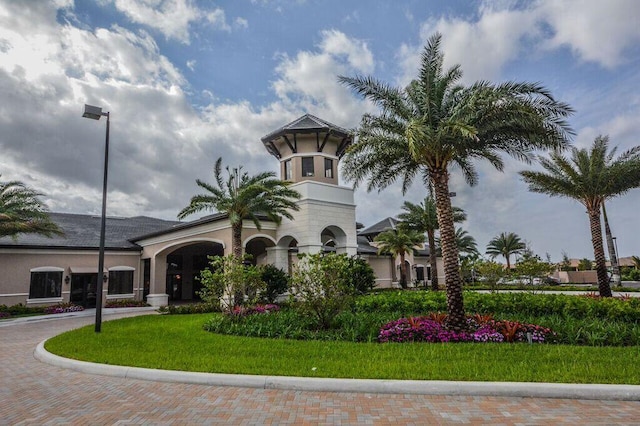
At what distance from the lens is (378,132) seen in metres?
14.5

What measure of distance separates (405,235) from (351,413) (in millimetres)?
30415

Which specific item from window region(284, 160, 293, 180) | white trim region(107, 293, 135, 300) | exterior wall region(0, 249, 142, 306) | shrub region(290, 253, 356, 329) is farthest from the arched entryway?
shrub region(290, 253, 356, 329)

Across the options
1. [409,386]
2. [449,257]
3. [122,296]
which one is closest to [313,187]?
[449,257]

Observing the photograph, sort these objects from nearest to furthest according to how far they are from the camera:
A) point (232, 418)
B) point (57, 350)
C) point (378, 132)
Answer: point (232, 418), point (57, 350), point (378, 132)

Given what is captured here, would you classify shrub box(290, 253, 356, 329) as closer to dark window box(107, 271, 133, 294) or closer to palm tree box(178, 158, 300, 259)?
palm tree box(178, 158, 300, 259)

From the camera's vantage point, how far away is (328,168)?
25250 millimetres

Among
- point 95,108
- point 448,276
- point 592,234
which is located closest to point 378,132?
point 448,276

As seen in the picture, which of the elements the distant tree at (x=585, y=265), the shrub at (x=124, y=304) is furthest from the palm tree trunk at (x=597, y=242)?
the distant tree at (x=585, y=265)

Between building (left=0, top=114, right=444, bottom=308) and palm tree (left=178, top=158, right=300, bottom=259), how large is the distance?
2.07 meters

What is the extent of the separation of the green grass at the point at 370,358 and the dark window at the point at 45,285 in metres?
17.3

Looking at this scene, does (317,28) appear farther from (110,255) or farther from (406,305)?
(110,255)

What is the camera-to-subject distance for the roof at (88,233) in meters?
26.1

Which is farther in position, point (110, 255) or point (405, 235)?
point (405, 235)

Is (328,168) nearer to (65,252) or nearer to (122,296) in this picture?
(122,296)
